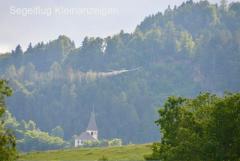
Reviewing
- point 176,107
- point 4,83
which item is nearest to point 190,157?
point 176,107

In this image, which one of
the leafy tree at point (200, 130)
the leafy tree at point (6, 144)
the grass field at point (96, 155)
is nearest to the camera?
the leafy tree at point (6, 144)

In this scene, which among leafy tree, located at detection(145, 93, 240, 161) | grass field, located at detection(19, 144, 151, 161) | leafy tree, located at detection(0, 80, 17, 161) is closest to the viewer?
leafy tree, located at detection(0, 80, 17, 161)

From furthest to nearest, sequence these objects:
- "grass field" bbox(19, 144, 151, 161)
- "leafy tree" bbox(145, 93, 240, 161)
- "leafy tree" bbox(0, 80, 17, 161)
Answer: "grass field" bbox(19, 144, 151, 161) < "leafy tree" bbox(145, 93, 240, 161) < "leafy tree" bbox(0, 80, 17, 161)

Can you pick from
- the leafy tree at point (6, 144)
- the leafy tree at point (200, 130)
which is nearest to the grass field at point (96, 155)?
the leafy tree at point (200, 130)

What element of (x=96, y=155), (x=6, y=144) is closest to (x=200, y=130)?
(x=6, y=144)

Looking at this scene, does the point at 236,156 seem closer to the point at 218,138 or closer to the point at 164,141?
the point at 218,138

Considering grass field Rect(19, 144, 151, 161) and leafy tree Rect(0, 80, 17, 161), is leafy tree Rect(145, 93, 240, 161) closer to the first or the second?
leafy tree Rect(0, 80, 17, 161)

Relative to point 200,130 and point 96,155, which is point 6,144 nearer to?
point 200,130

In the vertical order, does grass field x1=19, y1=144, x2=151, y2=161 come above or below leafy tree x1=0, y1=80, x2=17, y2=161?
above

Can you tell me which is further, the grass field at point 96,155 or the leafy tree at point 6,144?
the grass field at point 96,155

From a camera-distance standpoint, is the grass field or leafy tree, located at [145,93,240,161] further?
the grass field

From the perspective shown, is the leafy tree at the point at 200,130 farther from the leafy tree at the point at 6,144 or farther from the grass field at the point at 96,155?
the grass field at the point at 96,155

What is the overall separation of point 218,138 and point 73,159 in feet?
239

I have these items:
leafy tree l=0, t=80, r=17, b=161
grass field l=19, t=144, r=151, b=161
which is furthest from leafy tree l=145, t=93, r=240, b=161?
grass field l=19, t=144, r=151, b=161
